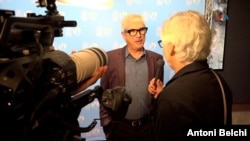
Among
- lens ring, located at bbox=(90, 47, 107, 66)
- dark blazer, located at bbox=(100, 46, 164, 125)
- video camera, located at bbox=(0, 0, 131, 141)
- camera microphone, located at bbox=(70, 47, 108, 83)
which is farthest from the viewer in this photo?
dark blazer, located at bbox=(100, 46, 164, 125)

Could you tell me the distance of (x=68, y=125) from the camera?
3.08 feet

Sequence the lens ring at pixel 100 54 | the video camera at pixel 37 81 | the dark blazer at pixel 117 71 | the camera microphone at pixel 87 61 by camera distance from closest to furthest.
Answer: the video camera at pixel 37 81 → the camera microphone at pixel 87 61 → the lens ring at pixel 100 54 → the dark blazer at pixel 117 71

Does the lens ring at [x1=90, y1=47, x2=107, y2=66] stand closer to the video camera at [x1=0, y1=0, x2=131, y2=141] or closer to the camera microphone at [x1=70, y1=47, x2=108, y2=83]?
the camera microphone at [x1=70, y1=47, x2=108, y2=83]

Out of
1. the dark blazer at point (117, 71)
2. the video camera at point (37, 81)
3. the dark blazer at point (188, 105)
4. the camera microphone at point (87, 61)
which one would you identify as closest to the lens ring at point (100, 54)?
the camera microphone at point (87, 61)

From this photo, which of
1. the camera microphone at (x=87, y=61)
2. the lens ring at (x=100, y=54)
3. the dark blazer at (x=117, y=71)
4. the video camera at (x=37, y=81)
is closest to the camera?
the video camera at (x=37, y=81)

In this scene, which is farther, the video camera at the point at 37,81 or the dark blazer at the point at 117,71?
the dark blazer at the point at 117,71

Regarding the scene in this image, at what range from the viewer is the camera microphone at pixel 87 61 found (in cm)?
103

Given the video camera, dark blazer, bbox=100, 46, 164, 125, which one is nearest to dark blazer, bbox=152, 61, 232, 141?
the video camera

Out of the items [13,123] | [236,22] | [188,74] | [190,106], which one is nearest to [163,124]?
[190,106]

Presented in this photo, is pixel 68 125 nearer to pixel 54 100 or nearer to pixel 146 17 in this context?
pixel 54 100

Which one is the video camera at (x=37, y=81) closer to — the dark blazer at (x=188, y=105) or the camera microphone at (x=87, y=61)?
the camera microphone at (x=87, y=61)

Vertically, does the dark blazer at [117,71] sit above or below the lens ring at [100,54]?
below

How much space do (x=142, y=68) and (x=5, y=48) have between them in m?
1.42

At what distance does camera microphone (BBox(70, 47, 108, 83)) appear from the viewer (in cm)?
103
